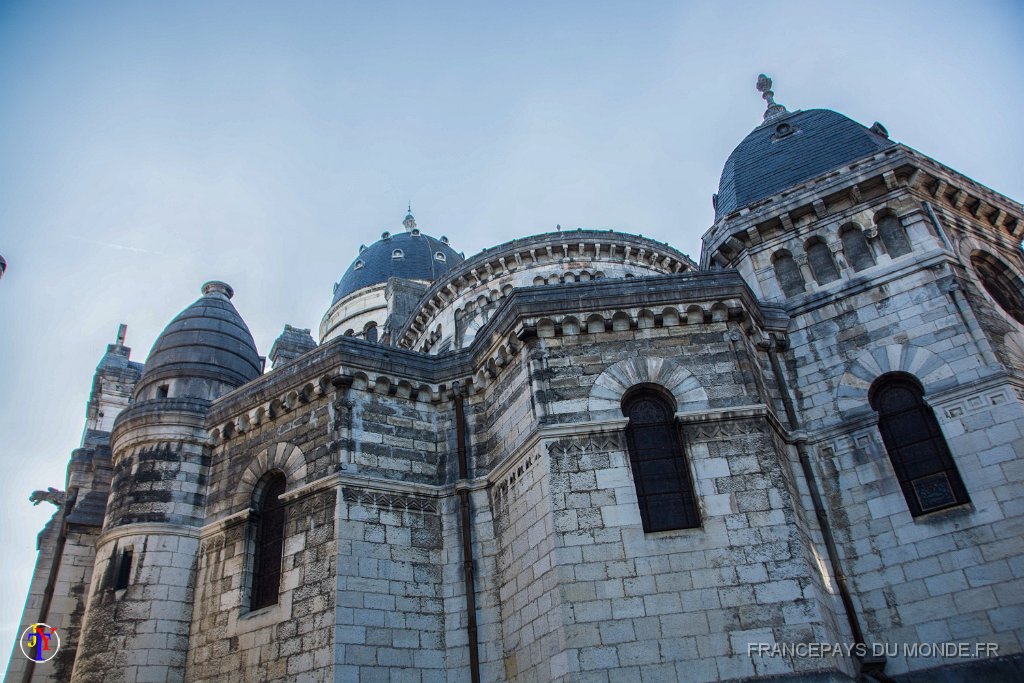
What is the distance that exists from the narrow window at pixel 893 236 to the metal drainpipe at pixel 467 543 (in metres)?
7.92

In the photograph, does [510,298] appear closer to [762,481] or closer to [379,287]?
[762,481]

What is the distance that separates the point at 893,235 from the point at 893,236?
0.02 m

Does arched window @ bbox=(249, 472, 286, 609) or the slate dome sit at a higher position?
the slate dome

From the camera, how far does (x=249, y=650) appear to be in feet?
41.1

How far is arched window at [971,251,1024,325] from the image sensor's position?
48.1 ft

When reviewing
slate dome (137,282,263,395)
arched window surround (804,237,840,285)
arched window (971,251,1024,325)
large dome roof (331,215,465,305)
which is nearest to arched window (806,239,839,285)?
arched window surround (804,237,840,285)

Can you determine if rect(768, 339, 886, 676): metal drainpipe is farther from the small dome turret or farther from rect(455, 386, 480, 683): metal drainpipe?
rect(455, 386, 480, 683): metal drainpipe

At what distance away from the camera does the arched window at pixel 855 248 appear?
47.2 ft

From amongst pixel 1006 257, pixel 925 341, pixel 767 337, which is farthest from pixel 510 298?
pixel 1006 257

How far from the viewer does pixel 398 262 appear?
39.9m

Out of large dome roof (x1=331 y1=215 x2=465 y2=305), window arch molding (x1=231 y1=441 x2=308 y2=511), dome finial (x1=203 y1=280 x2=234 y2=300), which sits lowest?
window arch molding (x1=231 y1=441 x2=308 y2=511)

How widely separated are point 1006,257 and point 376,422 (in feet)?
39.5

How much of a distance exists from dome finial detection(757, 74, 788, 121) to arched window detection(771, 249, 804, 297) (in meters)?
5.08

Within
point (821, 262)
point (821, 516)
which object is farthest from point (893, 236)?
Answer: point (821, 516)
